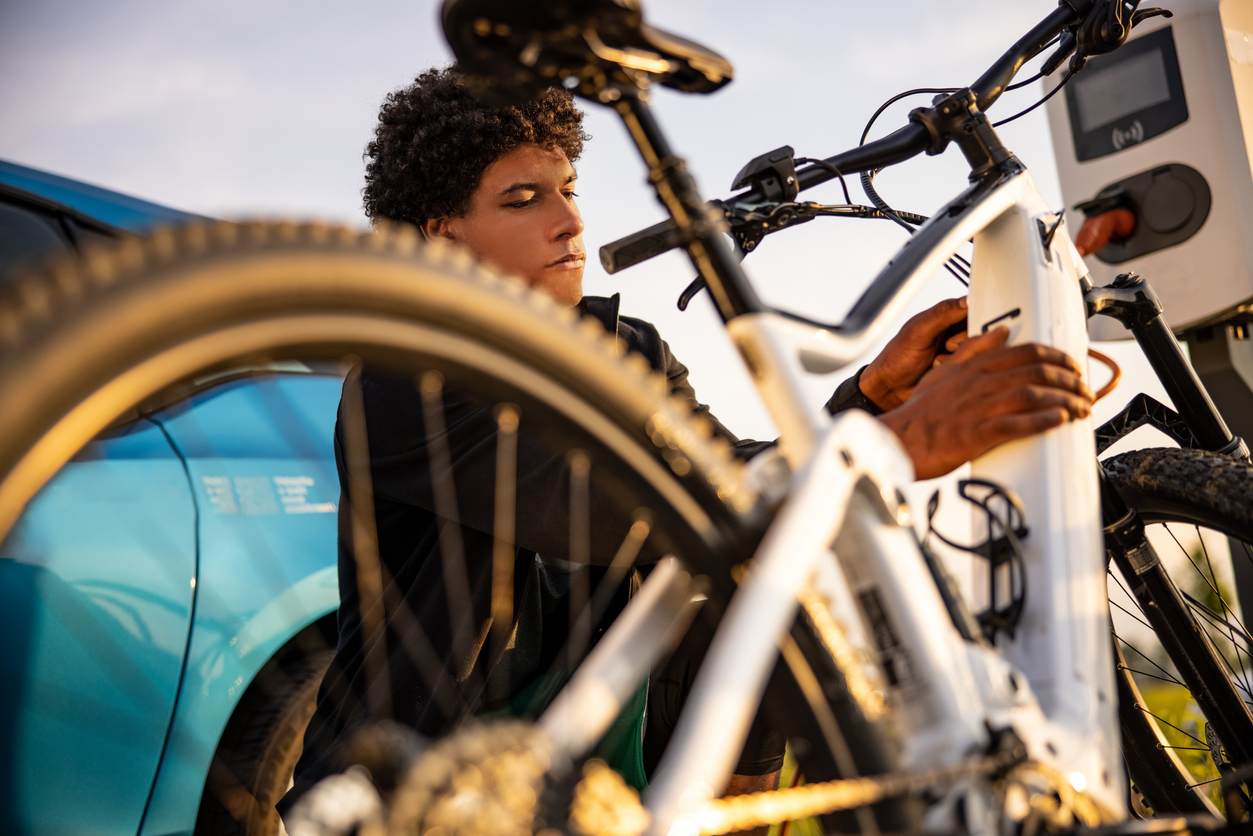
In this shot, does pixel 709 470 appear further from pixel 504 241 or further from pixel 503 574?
pixel 504 241

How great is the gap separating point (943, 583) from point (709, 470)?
34 centimetres

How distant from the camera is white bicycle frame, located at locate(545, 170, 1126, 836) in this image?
616 mm

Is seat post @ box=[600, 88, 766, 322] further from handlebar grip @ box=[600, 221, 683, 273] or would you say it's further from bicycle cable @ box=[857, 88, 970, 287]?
bicycle cable @ box=[857, 88, 970, 287]

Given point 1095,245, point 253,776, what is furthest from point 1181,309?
point 253,776

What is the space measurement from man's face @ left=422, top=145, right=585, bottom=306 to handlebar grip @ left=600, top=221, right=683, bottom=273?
0.64m

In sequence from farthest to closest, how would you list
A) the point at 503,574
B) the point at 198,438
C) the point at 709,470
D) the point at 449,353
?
1. the point at 198,438
2. the point at 503,574
3. the point at 709,470
4. the point at 449,353

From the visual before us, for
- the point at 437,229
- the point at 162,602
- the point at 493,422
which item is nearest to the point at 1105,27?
the point at 493,422

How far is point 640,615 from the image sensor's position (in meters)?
0.72

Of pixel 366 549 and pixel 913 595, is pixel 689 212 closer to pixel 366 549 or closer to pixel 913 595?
pixel 913 595

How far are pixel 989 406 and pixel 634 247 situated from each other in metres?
0.45

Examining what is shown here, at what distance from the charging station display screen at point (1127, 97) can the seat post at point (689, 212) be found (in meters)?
2.33

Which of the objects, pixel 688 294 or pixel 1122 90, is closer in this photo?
pixel 688 294

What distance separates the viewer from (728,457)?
0.78 metres

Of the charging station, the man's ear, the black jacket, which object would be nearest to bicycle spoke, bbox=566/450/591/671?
the black jacket
